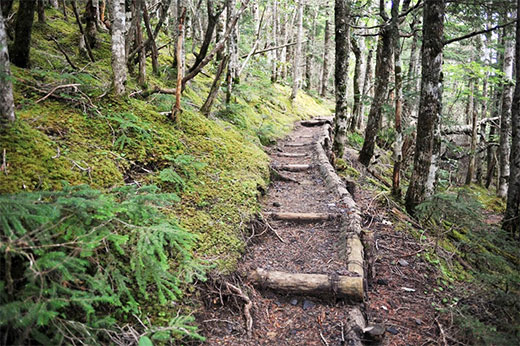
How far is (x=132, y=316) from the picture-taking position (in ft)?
7.91

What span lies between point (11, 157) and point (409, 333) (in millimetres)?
4366

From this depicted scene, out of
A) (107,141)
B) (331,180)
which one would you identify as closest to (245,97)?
(331,180)

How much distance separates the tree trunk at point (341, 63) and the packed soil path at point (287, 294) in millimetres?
3218

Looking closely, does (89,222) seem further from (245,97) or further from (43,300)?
(245,97)

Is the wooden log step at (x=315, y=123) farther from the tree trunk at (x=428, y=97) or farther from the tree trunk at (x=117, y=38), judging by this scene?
the tree trunk at (x=117, y=38)

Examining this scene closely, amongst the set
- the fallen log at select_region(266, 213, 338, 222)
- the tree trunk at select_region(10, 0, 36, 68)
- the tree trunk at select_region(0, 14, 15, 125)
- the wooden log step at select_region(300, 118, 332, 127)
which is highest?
the tree trunk at select_region(10, 0, 36, 68)

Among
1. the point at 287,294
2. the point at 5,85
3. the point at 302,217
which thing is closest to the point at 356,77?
the point at 302,217

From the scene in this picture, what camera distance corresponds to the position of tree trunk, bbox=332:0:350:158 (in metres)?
8.43

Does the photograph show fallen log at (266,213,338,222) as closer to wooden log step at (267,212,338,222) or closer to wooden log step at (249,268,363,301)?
wooden log step at (267,212,338,222)

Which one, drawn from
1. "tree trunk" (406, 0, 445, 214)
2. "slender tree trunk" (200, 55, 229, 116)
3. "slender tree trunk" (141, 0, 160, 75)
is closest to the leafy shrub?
"slender tree trunk" (200, 55, 229, 116)

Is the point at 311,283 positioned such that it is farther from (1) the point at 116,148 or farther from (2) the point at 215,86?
(2) the point at 215,86

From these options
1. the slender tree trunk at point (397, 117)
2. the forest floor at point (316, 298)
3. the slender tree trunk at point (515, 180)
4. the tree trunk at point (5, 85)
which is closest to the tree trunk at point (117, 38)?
the tree trunk at point (5, 85)

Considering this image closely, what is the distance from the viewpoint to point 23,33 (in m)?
3.87

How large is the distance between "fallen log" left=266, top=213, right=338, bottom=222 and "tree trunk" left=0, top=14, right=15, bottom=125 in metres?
3.76
